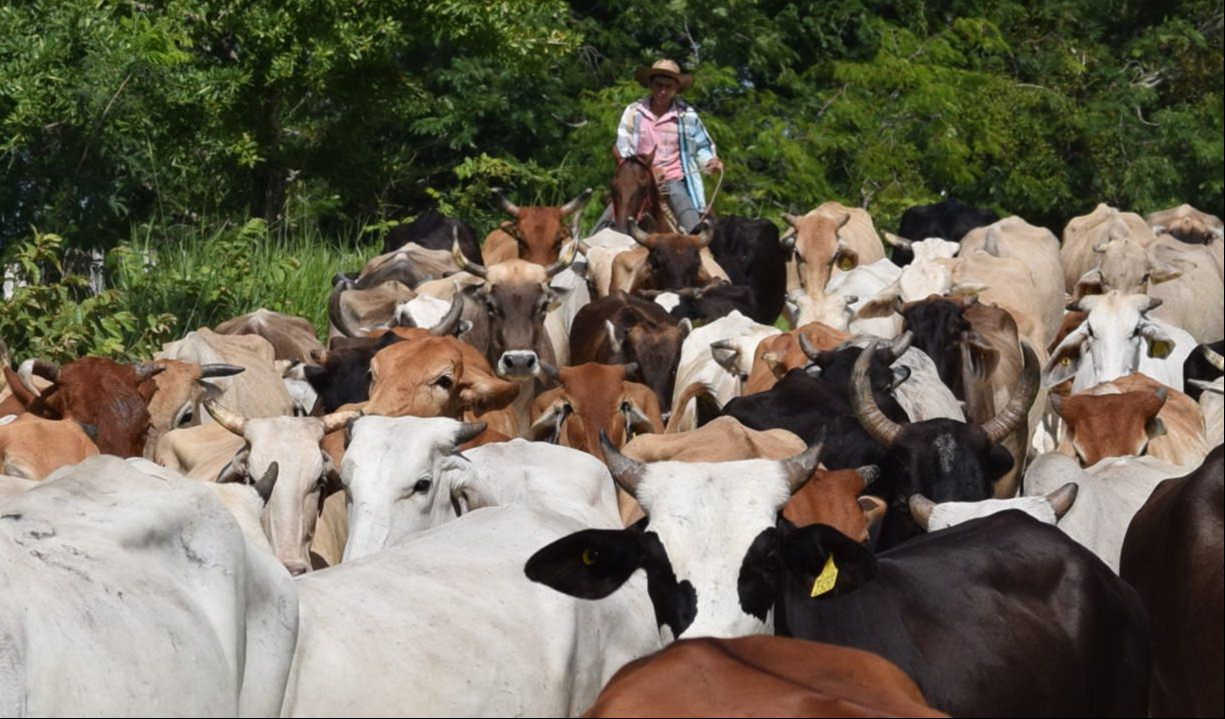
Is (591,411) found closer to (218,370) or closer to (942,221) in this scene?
(218,370)

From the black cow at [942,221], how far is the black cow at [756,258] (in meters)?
3.15

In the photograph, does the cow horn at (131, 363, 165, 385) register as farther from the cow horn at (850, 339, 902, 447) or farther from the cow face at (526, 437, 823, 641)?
the cow face at (526, 437, 823, 641)

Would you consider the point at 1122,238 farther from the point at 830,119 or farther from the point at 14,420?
the point at 14,420

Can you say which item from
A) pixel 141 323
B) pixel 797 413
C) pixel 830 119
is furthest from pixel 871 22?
pixel 797 413

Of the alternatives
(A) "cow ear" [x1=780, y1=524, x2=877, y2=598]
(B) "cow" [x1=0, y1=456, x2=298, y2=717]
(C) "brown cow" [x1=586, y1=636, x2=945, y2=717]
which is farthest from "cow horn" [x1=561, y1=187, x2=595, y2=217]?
(C) "brown cow" [x1=586, y1=636, x2=945, y2=717]

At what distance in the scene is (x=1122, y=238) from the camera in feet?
66.4

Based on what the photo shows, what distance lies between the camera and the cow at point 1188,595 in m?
6.47

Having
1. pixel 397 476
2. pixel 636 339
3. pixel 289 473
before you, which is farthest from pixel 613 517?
pixel 636 339

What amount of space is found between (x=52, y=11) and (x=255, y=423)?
676 cm

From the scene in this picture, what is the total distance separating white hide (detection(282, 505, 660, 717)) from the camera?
585cm

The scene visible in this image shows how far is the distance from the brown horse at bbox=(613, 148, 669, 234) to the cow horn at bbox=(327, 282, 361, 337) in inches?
131

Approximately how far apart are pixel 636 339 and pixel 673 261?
251cm

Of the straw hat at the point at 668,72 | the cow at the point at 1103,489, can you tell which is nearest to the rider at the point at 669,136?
the straw hat at the point at 668,72

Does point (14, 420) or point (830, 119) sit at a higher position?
point (14, 420)
